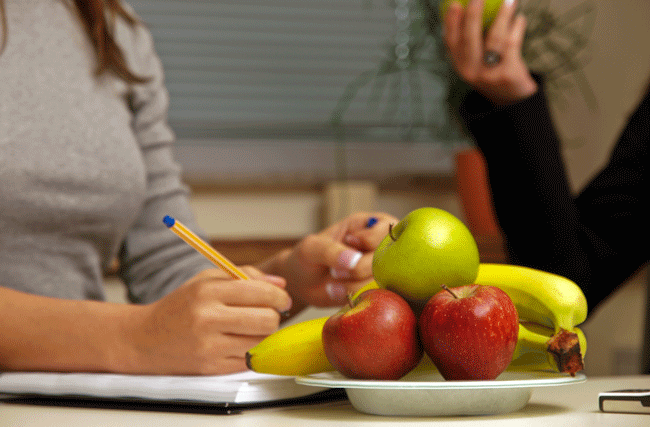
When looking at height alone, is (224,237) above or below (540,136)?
below

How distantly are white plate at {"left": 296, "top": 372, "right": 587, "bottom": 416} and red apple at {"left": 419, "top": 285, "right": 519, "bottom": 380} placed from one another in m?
0.01

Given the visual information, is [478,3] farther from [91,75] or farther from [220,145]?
[220,145]

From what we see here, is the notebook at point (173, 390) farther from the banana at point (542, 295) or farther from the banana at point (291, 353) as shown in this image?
the banana at point (542, 295)

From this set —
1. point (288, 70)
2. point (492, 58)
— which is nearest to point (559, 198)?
point (492, 58)

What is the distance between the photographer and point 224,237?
1706mm

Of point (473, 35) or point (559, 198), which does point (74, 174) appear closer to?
point (473, 35)

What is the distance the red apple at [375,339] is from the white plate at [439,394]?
0.4 inches

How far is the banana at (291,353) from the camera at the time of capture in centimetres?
47

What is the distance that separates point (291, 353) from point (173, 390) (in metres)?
0.09

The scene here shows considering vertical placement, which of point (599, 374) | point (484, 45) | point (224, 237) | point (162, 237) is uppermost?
point (484, 45)

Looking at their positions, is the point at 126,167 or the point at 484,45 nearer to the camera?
the point at 126,167

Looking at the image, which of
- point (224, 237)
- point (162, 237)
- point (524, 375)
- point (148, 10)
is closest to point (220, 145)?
point (224, 237)

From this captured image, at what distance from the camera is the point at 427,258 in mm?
433

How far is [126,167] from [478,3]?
600mm
